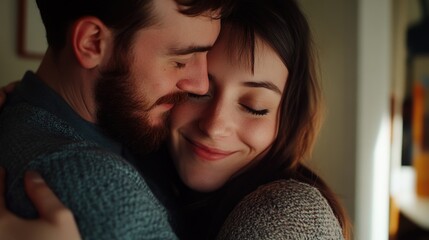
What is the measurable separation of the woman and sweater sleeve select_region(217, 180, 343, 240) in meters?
0.04

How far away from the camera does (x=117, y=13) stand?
3.21 ft

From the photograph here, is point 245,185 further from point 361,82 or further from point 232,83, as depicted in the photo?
point 361,82

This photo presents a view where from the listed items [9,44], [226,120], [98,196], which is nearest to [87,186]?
[98,196]

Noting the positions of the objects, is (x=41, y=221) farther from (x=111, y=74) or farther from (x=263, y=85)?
(x=263, y=85)

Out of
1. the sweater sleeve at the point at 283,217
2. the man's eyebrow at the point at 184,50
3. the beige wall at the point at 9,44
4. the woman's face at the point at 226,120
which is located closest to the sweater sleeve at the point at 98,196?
the sweater sleeve at the point at 283,217

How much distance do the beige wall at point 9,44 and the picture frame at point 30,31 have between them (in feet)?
0.07

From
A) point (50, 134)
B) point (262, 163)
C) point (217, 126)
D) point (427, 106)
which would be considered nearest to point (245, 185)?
point (262, 163)

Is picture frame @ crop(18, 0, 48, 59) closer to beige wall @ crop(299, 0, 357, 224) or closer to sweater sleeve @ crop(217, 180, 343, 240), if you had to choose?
sweater sleeve @ crop(217, 180, 343, 240)

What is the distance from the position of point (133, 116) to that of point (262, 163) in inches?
17.7

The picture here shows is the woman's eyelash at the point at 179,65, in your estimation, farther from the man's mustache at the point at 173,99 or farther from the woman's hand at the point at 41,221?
the woman's hand at the point at 41,221

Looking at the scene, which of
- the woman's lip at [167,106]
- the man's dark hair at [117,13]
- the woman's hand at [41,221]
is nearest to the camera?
the woman's hand at [41,221]

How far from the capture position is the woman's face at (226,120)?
3.76 ft

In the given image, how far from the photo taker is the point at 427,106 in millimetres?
2447

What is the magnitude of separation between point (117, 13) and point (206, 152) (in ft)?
1.48
